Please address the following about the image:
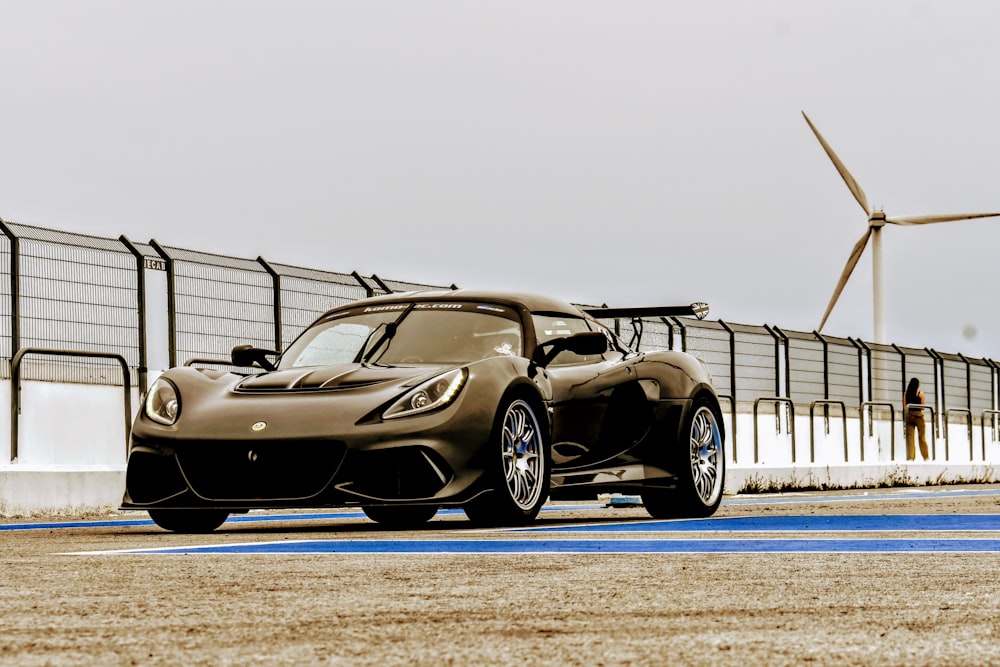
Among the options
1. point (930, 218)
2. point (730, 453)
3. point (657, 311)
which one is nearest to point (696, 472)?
point (657, 311)

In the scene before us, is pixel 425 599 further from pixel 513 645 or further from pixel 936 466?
pixel 936 466

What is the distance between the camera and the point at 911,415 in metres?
28.5

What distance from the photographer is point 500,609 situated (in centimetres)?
476

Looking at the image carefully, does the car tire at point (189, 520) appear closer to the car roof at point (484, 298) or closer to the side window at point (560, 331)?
the car roof at point (484, 298)

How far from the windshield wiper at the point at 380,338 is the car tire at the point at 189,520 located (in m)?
1.15

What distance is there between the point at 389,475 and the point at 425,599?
3622mm

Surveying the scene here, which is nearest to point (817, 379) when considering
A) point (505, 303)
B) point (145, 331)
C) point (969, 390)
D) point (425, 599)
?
point (969, 390)

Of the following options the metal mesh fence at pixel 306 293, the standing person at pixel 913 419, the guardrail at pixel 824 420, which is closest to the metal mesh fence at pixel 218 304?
the metal mesh fence at pixel 306 293

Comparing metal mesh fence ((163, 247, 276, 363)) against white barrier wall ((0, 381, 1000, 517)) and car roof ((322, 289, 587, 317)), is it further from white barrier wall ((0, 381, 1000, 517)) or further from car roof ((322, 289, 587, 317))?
car roof ((322, 289, 587, 317))

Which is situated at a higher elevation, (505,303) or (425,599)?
(505,303)

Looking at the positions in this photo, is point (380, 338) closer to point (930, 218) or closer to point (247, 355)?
point (247, 355)

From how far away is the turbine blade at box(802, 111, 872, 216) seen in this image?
39.4 metres

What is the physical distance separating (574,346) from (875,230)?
3257cm

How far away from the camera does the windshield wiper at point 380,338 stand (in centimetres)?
968
